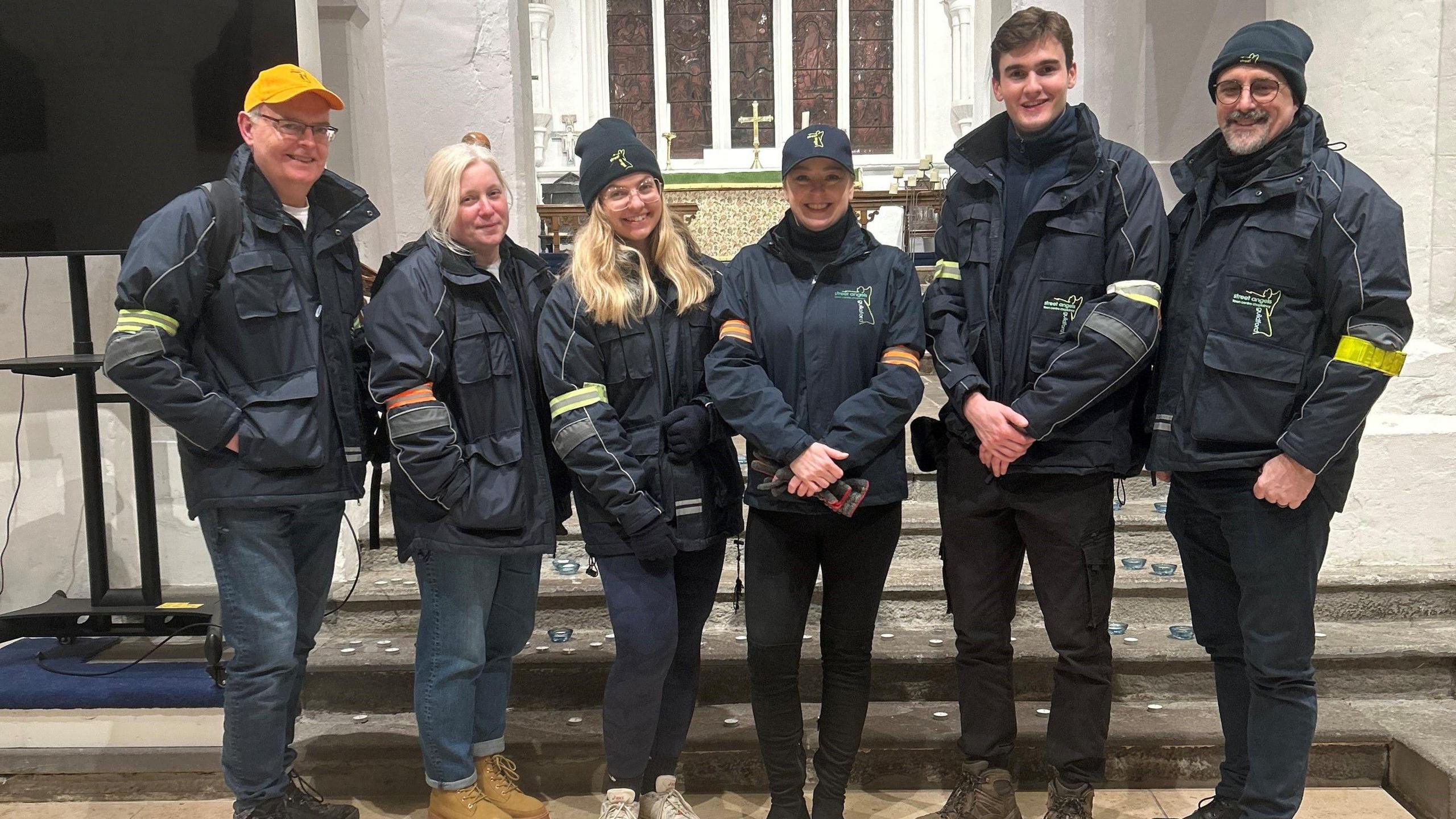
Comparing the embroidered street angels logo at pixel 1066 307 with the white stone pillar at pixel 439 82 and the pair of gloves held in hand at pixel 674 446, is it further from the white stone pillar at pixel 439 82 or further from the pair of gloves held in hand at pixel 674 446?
the white stone pillar at pixel 439 82

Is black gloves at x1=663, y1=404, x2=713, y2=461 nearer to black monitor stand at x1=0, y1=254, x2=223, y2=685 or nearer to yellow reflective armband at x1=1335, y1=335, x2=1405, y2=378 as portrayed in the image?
yellow reflective armband at x1=1335, y1=335, x2=1405, y2=378

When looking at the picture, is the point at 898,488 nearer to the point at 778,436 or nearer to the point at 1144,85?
the point at 778,436

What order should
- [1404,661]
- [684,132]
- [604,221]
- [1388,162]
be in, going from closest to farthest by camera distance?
[604,221], [1404,661], [1388,162], [684,132]

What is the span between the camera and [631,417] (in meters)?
2.69

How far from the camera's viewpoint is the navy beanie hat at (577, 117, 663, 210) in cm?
264

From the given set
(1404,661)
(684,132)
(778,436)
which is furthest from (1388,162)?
(684,132)

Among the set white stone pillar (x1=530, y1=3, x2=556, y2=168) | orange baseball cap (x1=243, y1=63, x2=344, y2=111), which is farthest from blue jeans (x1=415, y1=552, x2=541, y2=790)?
white stone pillar (x1=530, y1=3, x2=556, y2=168)

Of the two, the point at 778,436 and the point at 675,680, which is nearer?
the point at 778,436

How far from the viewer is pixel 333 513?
2.82m

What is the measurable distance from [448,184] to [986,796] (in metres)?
2.01

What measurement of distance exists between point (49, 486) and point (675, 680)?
2.96 metres

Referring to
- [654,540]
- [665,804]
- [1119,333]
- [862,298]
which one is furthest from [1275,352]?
[665,804]

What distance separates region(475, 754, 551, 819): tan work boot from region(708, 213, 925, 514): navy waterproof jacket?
104 centimetres

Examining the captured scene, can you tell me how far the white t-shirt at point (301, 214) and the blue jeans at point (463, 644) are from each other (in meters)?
0.86
